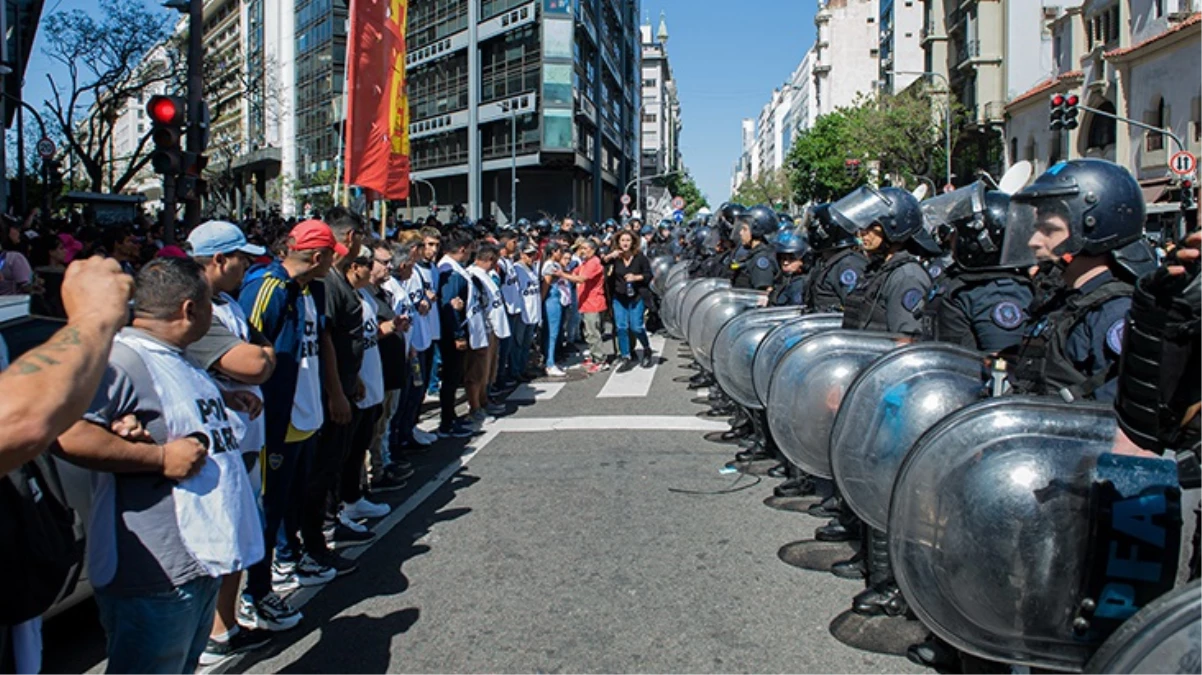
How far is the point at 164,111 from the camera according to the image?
998 cm

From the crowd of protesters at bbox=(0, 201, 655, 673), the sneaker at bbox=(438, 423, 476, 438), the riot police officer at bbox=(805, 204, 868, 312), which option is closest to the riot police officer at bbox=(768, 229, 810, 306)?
the riot police officer at bbox=(805, 204, 868, 312)

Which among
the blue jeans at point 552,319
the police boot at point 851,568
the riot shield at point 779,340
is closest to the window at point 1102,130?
the blue jeans at point 552,319

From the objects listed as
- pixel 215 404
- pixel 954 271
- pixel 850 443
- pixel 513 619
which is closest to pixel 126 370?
pixel 215 404

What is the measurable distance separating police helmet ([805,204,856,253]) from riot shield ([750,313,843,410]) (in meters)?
1.07

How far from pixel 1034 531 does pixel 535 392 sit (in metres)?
9.66

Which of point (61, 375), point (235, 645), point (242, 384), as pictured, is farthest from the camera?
point (235, 645)

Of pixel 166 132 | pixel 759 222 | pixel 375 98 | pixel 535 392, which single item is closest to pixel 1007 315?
pixel 759 222

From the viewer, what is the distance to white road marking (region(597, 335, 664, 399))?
39.2 feet

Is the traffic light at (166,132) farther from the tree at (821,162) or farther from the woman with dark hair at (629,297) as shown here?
the tree at (821,162)

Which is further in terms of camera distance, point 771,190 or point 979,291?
point 771,190

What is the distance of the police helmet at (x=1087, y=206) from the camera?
3.82 meters

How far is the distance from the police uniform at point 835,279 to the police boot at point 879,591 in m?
2.53

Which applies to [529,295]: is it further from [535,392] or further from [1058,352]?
[1058,352]

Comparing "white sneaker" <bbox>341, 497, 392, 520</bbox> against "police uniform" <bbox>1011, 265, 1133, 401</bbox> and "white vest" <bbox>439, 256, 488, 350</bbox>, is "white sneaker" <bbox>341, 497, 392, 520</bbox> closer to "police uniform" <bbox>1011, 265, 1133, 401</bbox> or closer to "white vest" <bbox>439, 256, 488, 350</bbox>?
"white vest" <bbox>439, 256, 488, 350</bbox>
